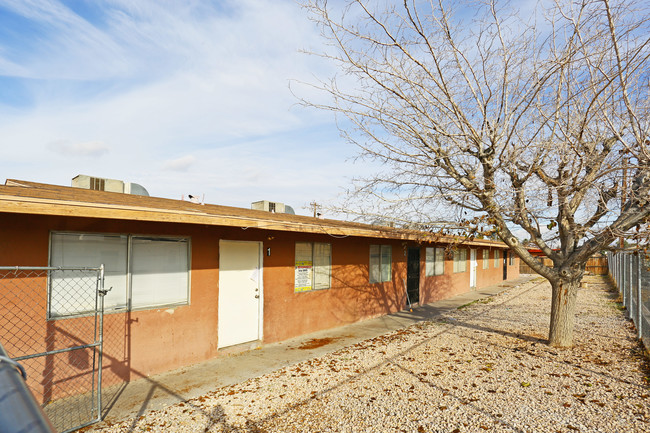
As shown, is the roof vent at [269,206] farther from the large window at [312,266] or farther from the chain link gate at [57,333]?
the chain link gate at [57,333]

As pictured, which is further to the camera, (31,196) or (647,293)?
(647,293)

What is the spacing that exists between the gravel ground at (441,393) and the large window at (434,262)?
6768mm

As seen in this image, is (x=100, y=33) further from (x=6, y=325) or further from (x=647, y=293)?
(x=647, y=293)

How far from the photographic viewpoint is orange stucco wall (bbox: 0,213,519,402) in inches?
198

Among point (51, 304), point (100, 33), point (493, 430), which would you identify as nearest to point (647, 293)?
point (493, 430)

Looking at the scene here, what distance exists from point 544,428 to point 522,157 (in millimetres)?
4917

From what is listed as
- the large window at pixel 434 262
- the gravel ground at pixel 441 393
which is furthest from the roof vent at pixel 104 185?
the large window at pixel 434 262

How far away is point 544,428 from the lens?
14.1ft

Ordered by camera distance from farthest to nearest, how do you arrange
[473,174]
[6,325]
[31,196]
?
[473,174] → [6,325] → [31,196]

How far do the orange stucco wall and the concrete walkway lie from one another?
0.22 metres

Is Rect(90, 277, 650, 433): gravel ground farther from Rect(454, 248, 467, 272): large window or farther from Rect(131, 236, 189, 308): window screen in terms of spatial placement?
Rect(454, 248, 467, 272): large window

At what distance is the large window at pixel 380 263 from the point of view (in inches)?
462

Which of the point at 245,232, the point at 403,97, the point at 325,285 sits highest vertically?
the point at 403,97

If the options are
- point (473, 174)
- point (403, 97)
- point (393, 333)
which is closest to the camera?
point (403, 97)
